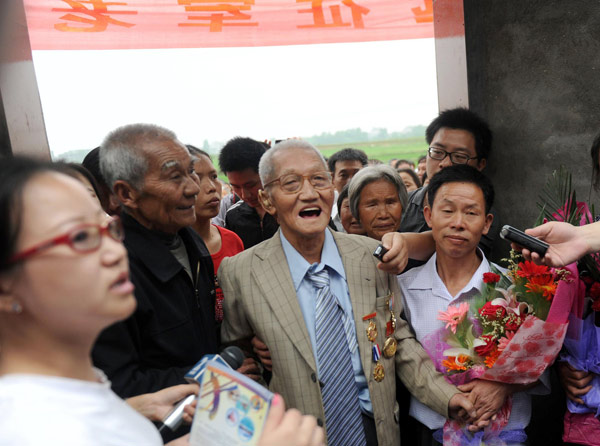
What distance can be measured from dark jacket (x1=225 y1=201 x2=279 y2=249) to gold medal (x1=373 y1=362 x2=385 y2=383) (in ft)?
6.73

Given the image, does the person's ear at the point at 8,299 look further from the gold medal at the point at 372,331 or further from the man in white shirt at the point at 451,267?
the man in white shirt at the point at 451,267

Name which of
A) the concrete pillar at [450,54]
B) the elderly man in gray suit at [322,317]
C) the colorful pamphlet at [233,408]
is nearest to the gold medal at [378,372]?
the elderly man in gray suit at [322,317]

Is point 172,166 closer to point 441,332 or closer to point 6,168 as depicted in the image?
point 6,168

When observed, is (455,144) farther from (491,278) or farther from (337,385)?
(337,385)

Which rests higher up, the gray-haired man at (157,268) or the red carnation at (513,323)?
the gray-haired man at (157,268)

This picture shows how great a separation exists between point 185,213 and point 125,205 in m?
0.25

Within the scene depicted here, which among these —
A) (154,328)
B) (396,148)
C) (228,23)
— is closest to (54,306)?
(154,328)

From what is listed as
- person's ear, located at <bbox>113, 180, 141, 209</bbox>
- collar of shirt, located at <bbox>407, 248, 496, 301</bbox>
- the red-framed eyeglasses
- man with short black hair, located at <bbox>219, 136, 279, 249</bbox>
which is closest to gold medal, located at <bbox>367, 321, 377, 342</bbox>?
collar of shirt, located at <bbox>407, 248, 496, 301</bbox>

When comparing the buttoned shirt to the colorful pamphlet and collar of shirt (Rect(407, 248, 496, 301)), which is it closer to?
collar of shirt (Rect(407, 248, 496, 301))

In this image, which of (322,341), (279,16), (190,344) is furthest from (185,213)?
(279,16)

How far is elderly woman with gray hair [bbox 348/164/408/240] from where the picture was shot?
291cm

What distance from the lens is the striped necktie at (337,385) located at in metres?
1.89

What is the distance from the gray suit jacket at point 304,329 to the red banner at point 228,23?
312cm

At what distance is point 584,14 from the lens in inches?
118
